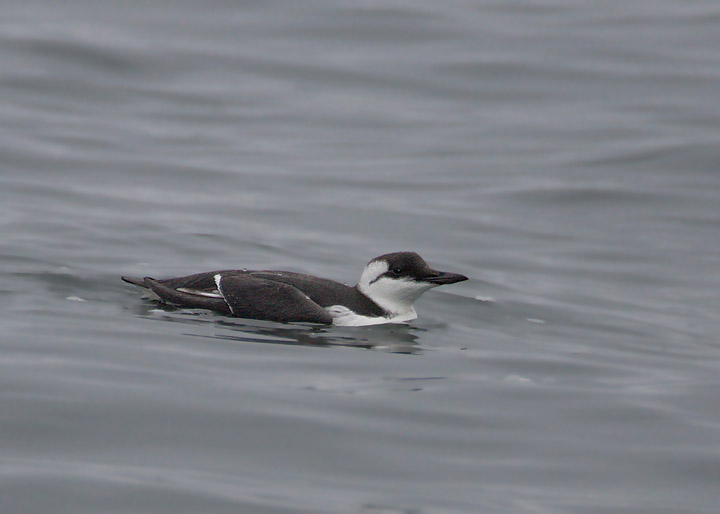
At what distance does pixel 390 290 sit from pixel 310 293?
68 centimetres

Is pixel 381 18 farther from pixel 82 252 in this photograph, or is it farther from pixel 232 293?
pixel 232 293

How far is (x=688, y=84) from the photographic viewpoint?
22531 mm

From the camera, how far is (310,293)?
420 inches

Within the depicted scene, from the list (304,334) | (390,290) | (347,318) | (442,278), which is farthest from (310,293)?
(442,278)

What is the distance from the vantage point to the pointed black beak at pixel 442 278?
10711 millimetres

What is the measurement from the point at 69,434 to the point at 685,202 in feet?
37.6

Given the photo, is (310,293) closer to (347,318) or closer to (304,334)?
(347,318)

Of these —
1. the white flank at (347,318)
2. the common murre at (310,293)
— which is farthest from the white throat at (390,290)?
the white flank at (347,318)

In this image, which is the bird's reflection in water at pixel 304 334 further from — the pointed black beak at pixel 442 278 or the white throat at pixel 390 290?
the pointed black beak at pixel 442 278

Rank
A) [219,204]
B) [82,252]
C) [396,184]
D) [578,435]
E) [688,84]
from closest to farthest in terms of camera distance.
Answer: [578,435], [82,252], [219,204], [396,184], [688,84]

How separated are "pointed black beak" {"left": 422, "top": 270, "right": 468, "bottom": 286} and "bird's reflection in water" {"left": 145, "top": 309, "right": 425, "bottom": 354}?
0.44 m

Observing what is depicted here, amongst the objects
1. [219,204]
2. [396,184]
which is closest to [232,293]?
[219,204]

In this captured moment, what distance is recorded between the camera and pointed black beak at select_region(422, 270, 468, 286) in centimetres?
1071

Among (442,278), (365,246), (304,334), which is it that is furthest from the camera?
(365,246)
